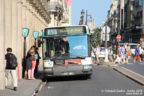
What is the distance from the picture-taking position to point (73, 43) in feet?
54.6

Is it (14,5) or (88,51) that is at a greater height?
(14,5)

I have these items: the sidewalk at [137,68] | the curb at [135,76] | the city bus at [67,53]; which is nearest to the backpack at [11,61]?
the city bus at [67,53]

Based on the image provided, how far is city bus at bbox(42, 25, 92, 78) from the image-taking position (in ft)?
53.9

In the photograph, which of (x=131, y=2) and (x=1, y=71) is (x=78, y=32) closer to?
(x=1, y=71)

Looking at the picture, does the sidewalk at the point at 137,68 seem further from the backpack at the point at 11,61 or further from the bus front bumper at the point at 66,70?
the backpack at the point at 11,61

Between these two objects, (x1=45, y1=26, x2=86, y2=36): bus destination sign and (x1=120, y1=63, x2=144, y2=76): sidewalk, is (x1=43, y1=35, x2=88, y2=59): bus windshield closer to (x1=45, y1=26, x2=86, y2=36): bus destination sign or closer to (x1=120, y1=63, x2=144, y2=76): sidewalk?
(x1=45, y1=26, x2=86, y2=36): bus destination sign

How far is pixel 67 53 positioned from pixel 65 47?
282 millimetres

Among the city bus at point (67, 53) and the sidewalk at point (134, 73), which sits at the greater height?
the city bus at point (67, 53)

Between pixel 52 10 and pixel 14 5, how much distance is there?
3343cm

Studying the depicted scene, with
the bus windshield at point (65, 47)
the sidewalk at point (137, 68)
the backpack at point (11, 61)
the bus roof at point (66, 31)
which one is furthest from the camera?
the sidewalk at point (137, 68)

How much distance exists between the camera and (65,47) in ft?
54.2

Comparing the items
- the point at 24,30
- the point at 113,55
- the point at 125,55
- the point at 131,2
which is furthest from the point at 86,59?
the point at 131,2

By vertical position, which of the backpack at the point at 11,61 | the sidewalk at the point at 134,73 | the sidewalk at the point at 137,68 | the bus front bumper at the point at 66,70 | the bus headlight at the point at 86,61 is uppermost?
the backpack at the point at 11,61

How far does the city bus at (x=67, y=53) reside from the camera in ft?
53.9
